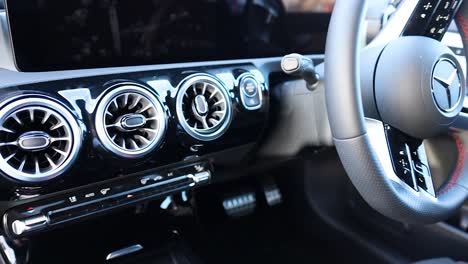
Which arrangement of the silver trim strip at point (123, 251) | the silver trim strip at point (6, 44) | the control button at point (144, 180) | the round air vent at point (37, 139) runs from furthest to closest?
1. the silver trim strip at point (123, 251)
2. the control button at point (144, 180)
3. the silver trim strip at point (6, 44)
4. the round air vent at point (37, 139)

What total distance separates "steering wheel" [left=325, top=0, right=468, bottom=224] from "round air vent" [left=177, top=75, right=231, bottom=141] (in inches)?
12.9

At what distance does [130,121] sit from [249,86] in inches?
15.2

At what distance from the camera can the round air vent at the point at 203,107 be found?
105 cm

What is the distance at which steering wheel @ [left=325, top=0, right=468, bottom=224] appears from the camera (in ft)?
2.72

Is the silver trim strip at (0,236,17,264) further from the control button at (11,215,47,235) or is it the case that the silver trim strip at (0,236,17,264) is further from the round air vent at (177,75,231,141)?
the round air vent at (177,75,231,141)

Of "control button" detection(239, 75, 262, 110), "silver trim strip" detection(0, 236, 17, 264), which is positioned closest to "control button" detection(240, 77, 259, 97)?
"control button" detection(239, 75, 262, 110)

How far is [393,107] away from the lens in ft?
3.18

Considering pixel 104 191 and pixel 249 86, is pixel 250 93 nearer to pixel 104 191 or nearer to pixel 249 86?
pixel 249 86

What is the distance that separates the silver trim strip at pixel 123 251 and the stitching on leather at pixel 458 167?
800 mm

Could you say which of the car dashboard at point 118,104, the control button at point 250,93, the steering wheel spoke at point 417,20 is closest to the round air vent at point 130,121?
the car dashboard at point 118,104

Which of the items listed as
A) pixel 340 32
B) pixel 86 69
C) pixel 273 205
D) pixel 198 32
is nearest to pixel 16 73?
pixel 86 69

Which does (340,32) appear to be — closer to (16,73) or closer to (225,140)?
(225,140)

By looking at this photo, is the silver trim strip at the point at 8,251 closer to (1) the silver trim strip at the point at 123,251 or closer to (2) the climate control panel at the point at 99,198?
(2) the climate control panel at the point at 99,198

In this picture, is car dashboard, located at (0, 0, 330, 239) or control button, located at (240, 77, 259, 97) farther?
control button, located at (240, 77, 259, 97)
